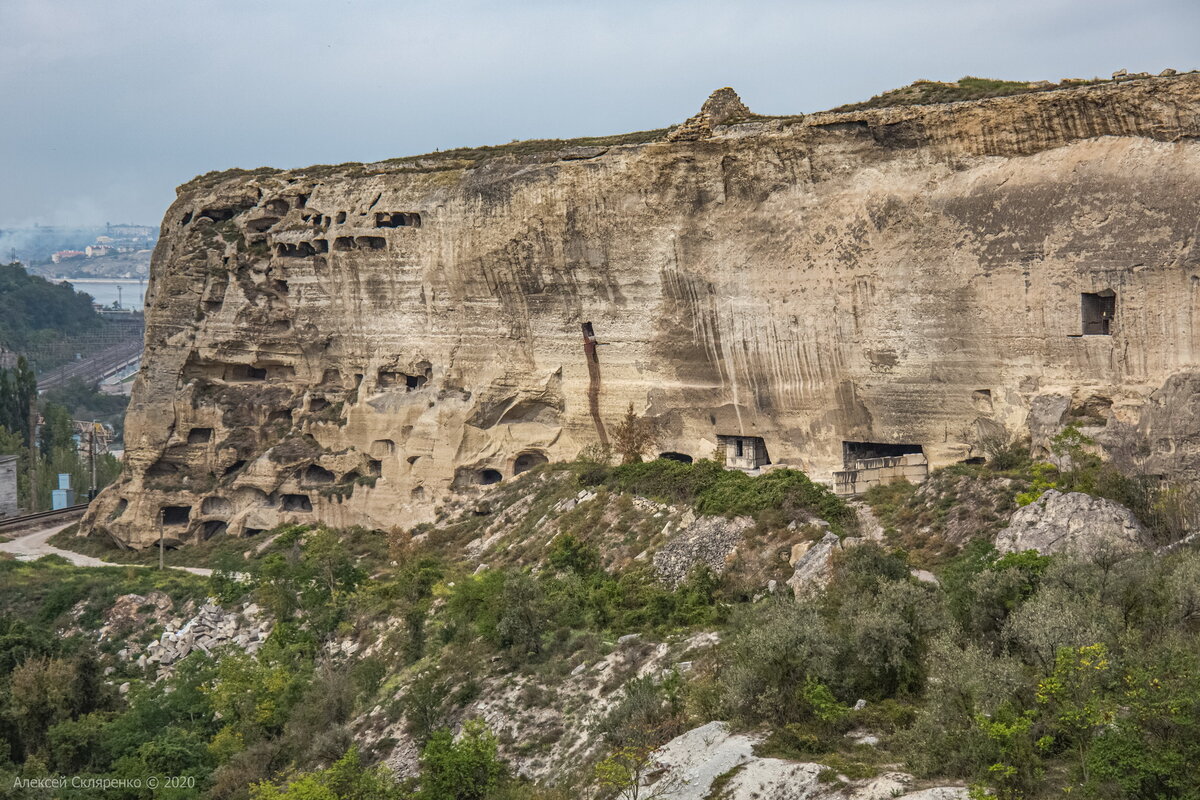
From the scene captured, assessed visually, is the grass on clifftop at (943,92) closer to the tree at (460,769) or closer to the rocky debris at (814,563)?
the rocky debris at (814,563)

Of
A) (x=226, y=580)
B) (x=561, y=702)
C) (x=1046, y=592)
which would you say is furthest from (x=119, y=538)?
(x=1046, y=592)

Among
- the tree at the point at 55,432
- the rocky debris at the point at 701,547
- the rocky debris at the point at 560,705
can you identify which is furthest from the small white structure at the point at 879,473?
the tree at the point at 55,432

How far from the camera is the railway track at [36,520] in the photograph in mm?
48125

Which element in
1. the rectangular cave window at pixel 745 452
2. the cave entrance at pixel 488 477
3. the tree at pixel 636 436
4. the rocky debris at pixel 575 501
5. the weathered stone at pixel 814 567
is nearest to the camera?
the weathered stone at pixel 814 567

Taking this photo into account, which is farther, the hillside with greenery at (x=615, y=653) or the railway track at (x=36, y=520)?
the railway track at (x=36, y=520)

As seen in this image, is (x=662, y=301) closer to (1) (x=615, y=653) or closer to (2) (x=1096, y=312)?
(2) (x=1096, y=312)

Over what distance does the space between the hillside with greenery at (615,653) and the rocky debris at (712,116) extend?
8178 mm

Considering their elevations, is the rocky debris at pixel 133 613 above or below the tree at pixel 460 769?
below

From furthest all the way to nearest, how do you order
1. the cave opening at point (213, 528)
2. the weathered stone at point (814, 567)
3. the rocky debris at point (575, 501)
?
the cave opening at point (213, 528)
the rocky debris at point (575, 501)
the weathered stone at point (814, 567)

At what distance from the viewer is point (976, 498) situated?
2622 cm

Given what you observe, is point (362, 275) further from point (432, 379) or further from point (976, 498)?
point (976, 498)

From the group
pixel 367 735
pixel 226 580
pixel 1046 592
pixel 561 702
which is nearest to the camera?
pixel 1046 592

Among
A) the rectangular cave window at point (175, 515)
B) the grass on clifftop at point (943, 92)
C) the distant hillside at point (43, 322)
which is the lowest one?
the rectangular cave window at point (175, 515)

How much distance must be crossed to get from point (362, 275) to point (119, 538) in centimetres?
1259
